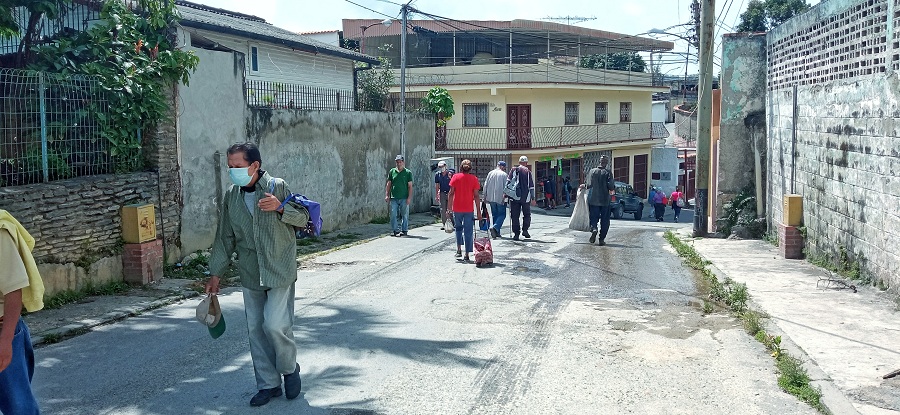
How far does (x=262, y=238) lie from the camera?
5.72 m

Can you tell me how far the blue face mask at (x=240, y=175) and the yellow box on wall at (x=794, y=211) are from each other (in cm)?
1008

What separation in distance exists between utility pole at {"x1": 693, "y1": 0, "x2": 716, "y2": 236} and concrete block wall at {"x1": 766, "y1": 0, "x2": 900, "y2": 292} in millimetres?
1798

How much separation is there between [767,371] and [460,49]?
3665cm

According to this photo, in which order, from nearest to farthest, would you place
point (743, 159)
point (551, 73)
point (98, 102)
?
1. point (98, 102)
2. point (743, 159)
3. point (551, 73)

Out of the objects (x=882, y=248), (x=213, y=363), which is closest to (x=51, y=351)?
(x=213, y=363)

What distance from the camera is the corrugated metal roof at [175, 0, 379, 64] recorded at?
19.6 m

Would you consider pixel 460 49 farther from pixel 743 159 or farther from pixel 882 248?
pixel 882 248

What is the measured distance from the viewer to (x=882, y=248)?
9.74 metres

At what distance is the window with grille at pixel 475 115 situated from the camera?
3912cm

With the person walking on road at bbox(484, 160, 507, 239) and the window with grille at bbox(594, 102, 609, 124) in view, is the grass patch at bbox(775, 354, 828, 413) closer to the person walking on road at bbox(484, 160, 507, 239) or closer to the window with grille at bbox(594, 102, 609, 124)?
the person walking on road at bbox(484, 160, 507, 239)

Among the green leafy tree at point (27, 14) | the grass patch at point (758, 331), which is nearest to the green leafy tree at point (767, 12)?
the grass patch at point (758, 331)

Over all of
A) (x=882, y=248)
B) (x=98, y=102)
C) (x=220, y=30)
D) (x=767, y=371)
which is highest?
(x=220, y=30)

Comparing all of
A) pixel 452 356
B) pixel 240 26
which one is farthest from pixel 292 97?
pixel 452 356

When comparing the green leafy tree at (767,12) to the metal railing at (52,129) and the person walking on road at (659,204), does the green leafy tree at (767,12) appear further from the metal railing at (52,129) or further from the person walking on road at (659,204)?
the metal railing at (52,129)
